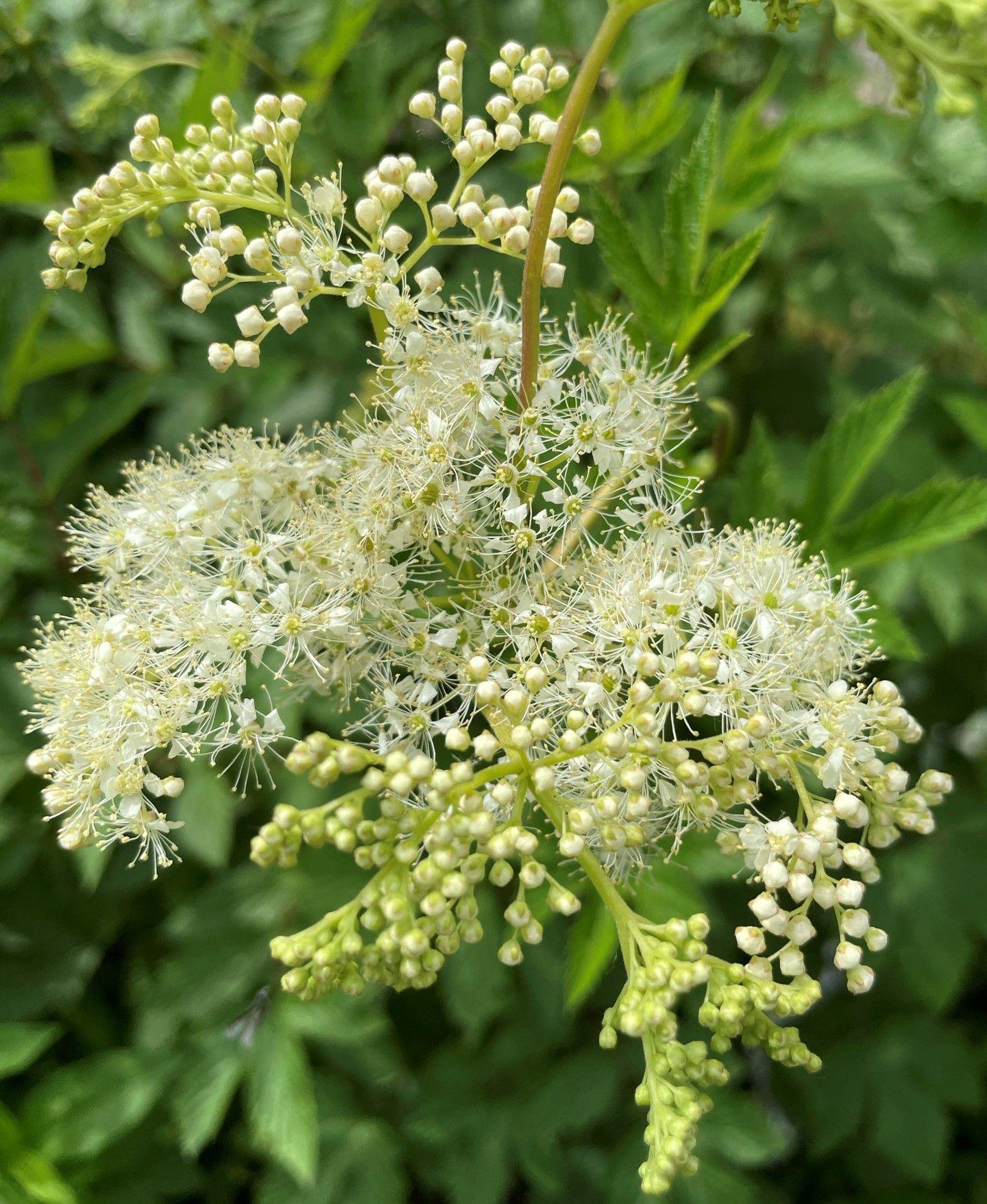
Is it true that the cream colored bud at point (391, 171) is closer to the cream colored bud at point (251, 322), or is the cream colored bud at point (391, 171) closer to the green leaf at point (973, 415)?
the cream colored bud at point (251, 322)

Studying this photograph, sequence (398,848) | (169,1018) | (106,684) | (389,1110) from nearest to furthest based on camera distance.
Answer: (398,848), (106,684), (169,1018), (389,1110)

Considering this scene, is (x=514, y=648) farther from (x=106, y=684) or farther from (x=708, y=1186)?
(x=708, y=1186)

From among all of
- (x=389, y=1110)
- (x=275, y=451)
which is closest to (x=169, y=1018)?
(x=389, y=1110)

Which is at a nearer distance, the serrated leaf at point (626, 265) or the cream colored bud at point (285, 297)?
the cream colored bud at point (285, 297)

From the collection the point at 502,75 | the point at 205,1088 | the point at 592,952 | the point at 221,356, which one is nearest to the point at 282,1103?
the point at 205,1088

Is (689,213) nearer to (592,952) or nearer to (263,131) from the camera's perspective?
(263,131)

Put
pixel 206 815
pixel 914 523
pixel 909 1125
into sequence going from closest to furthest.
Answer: pixel 914 523 → pixel 206 815 → pixel 909 1125

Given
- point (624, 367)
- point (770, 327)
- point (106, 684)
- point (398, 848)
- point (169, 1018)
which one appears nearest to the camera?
point (398, 848)

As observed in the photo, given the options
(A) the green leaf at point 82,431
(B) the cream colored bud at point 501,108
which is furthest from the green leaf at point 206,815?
(B) the cream colored bud at point 501,108
